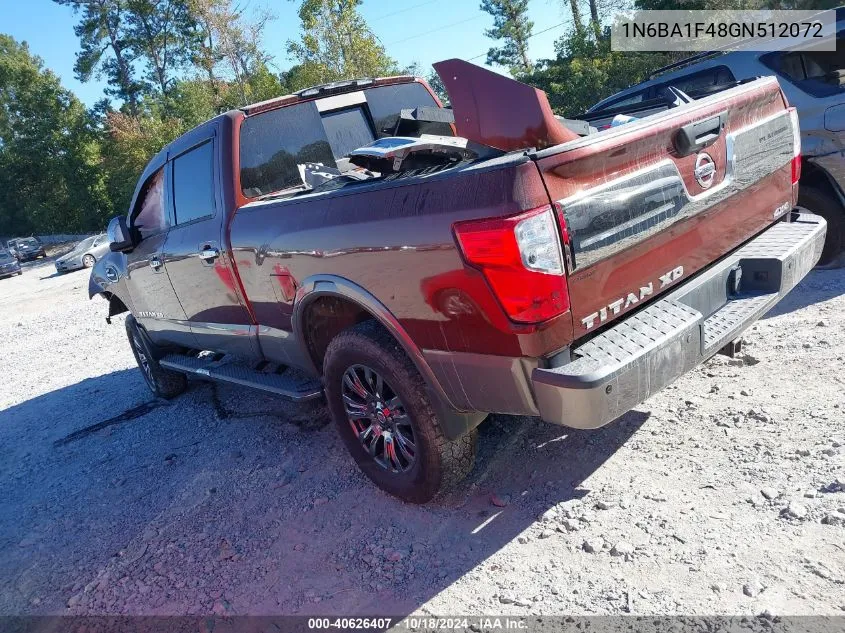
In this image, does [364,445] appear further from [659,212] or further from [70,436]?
[70,436]

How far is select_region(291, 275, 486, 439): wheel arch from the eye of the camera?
105 inches

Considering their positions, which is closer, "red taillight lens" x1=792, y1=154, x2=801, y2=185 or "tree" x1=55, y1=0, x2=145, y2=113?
"red taillight lens" x1=792, y1=154, x2=801, y2=185

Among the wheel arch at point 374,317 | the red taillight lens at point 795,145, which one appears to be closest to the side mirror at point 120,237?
the wheel arch at point 374,317

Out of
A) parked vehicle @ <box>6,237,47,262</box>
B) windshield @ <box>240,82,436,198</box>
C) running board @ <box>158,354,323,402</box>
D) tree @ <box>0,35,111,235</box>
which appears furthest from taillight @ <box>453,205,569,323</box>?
tree @ <box>0,35,111,235</box>

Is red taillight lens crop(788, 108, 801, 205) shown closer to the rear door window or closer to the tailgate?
the tailgate

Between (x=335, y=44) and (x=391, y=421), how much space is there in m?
24.5

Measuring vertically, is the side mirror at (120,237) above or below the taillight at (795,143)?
above

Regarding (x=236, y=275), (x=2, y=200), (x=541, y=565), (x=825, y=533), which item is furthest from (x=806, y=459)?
(x=2, y=200)

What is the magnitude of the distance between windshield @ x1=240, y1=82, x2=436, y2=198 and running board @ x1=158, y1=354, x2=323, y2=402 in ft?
3.71

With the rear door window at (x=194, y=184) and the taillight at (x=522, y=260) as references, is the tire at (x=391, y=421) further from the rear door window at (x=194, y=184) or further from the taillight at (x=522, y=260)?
the rear door window at (x=194, y=184)

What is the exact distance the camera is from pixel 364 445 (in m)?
3.23

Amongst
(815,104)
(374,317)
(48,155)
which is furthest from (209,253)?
(48,155)

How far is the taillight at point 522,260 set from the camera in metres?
2.15

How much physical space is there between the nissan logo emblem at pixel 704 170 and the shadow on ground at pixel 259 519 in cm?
135
